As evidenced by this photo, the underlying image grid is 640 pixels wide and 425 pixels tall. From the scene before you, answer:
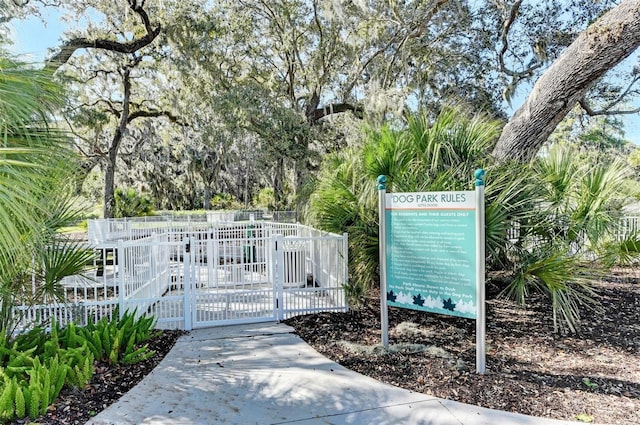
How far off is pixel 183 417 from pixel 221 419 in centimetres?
29

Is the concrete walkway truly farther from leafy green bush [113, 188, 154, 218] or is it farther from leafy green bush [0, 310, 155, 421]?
leafy green bush [113, 188, 154, 218]

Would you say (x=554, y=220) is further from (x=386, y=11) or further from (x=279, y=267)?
(x=386, y=11)

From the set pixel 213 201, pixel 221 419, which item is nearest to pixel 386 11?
pixel 221 419

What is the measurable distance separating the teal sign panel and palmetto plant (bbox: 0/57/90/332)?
3003 millimetres

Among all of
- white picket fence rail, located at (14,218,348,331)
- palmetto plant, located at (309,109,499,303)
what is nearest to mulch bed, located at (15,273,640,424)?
white picket fence rail, located at (14,218,348,331)

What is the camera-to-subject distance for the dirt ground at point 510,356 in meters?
2.98

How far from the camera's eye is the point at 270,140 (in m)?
14.1

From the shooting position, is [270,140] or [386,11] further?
[270,140]

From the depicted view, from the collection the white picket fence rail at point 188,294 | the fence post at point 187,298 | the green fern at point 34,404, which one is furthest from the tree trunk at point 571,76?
the green fern at point 34,404

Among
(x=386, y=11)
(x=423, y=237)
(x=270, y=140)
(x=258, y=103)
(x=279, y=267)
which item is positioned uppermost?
(x=386, y=11)

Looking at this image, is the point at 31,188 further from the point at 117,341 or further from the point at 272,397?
the point at 272,397

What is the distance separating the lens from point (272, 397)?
3.21m

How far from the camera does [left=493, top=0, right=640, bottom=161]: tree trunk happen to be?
4559 mm

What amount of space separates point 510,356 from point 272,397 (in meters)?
2.32
